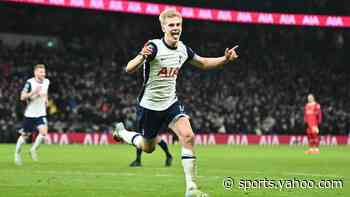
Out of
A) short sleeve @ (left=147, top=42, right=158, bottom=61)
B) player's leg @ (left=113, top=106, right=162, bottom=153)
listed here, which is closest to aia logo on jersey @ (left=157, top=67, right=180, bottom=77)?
short sleeve @ (left=147, top=42, right=158, bottom=61)

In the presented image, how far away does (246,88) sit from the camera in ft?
143

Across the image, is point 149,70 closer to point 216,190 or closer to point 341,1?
point 216,190


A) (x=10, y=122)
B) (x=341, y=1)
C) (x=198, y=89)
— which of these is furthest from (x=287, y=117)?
(x=10, y=122)

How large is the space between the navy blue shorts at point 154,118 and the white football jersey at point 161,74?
0.07 meters

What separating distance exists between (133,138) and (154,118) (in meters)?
0.97

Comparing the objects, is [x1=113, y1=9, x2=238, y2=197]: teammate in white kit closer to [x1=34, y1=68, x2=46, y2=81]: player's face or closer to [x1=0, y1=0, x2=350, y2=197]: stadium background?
[x1=34, y1=68, x2=46, y2=81]: player's face

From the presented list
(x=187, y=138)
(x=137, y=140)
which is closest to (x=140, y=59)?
(x=187, y=138)

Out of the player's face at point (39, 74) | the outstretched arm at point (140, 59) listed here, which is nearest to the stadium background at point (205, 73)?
the player's face at point (39, 74)

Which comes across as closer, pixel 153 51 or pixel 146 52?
pixel 146 52

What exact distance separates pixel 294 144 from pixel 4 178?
28.0 meters

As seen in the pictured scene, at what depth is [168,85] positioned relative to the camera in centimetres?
1051

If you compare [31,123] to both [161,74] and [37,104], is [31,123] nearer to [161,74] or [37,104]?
[37,104]

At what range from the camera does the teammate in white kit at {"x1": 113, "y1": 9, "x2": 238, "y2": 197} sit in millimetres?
10141

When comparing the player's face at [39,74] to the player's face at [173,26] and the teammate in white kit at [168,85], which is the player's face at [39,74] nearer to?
the teammate in white kit at [168,85]
